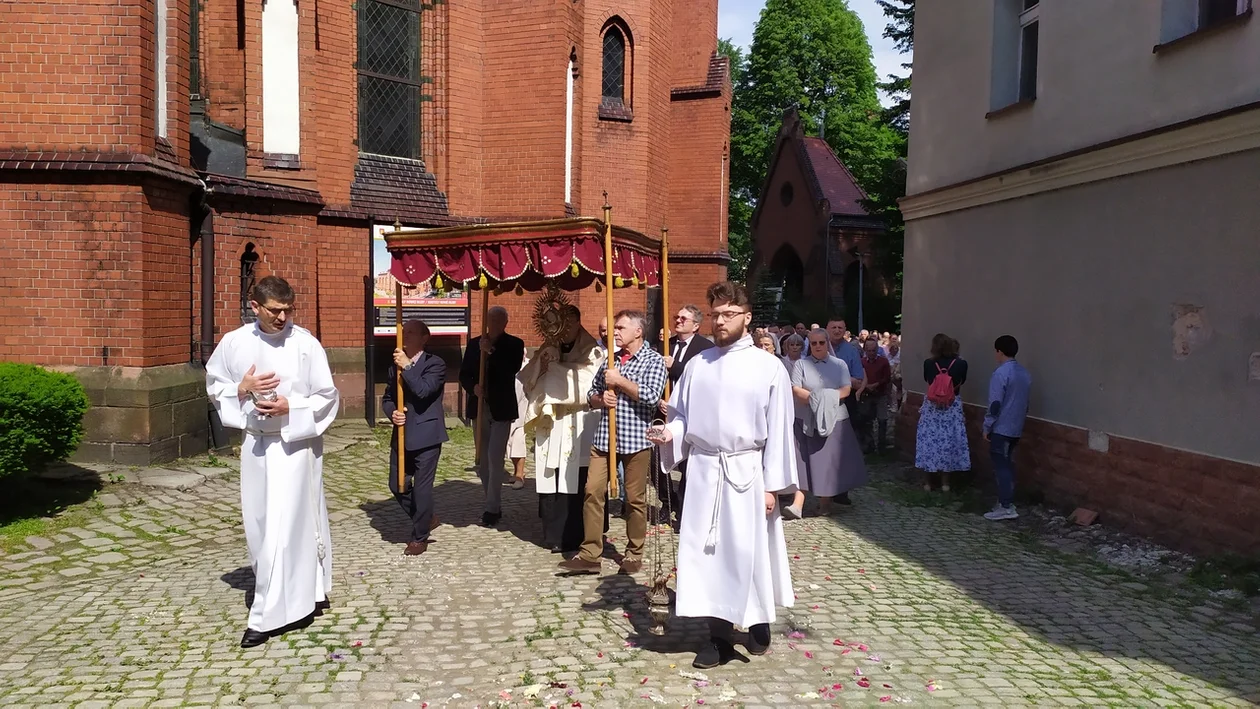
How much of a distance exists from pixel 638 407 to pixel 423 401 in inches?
71.6

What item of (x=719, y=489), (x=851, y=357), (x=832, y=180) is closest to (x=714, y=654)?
(x=719, y=489)

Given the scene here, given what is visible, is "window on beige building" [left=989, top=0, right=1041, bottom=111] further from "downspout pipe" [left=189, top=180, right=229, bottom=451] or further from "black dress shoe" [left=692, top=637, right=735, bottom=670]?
"downspout pipe" [left=189, top=180, right=229, bottom=451]

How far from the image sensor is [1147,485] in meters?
8.31

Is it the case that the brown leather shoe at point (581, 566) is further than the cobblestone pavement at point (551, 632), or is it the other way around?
the brown leather shoe at point (581, 566)

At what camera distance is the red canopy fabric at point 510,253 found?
7219 millimetres

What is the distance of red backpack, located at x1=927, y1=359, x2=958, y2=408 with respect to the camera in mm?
10523

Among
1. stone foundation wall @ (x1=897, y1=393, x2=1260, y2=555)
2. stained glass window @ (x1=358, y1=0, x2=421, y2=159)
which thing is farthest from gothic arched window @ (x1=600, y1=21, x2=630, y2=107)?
stone foundation wall @ (x1=897, y1=393, x2=1260, y2=555)

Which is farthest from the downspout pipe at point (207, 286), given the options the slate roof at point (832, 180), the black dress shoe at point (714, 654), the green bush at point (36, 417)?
the slate roof at point (832, 180)

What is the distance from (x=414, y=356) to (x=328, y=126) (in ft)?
28.4

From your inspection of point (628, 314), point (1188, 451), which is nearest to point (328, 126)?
point (628, 314)

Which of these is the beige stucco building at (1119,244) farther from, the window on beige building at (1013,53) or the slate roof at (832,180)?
the slate roof at (832,180)

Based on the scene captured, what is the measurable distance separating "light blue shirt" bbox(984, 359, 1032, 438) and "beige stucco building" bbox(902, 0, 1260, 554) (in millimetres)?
388

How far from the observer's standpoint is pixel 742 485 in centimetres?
524

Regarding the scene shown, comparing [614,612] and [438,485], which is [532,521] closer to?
[438,485]
